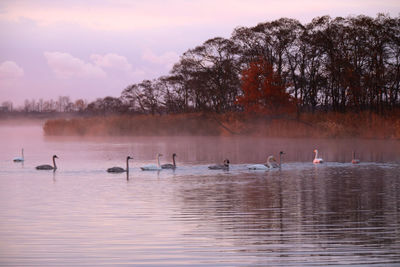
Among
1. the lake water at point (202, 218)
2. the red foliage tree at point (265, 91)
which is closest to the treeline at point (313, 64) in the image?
the red foliage tree at point (265, 91)

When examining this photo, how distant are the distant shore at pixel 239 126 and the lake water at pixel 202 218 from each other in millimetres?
25655

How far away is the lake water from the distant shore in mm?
25655

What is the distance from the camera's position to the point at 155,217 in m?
15.3

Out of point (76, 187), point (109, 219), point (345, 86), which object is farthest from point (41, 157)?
point (345, 86)

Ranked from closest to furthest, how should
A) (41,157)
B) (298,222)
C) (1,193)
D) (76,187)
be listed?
(298,222), (1,193), (76,187), (41,157)

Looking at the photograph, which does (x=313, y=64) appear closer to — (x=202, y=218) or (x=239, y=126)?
(x=239, y=126)

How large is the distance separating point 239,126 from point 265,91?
6059mm

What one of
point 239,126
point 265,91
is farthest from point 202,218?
point 239,126

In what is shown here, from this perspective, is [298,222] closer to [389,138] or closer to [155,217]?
[155,217]

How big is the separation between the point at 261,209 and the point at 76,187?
877 centimetres

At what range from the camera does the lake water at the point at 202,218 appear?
11.1 m

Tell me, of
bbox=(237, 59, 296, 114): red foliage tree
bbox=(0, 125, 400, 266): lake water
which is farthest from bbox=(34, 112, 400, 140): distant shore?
bbox=(0, 125, 400, 266): lake water

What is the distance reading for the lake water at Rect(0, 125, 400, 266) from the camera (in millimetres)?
11109

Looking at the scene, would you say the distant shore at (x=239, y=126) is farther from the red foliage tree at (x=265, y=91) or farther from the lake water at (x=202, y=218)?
the lake water at (x=202, y=218)
